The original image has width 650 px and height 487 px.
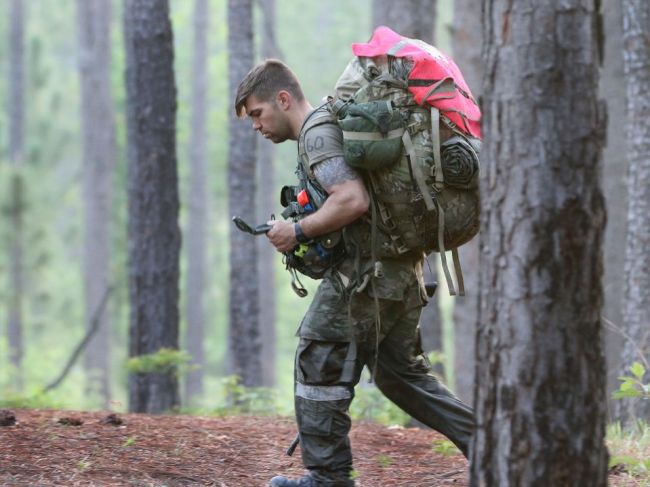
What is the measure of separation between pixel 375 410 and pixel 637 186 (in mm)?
3217

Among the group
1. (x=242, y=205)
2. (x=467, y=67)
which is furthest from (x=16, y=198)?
(x=467, y=67)

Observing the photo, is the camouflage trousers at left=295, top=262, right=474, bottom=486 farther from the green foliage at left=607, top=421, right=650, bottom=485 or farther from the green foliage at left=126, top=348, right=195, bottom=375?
the green foliage at left=126, top=348, right=195, bottom=375

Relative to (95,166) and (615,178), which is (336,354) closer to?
(615,178)

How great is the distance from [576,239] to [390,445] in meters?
3.47

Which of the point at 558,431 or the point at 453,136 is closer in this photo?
the point at 558,431

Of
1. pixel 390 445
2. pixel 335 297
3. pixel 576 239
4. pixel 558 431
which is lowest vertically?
pixel 390 445

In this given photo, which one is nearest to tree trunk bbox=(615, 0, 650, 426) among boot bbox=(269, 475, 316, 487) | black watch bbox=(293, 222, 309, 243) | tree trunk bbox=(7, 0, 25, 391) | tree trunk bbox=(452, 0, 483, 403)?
boot bbox=(269, 475, 316, 487)

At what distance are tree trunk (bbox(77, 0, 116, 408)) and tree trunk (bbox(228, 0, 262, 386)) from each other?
14321mm

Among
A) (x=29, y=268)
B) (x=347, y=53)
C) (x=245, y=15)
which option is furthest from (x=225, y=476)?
(x=347, y=53)

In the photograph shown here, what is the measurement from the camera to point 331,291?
15.6 ft

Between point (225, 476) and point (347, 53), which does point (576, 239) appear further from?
point (347, 53)

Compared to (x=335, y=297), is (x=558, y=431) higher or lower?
lower

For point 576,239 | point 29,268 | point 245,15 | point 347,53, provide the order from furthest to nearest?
point 347,53 < point 29,268 < point 245,15 < point 576,239

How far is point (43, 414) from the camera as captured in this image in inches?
271
